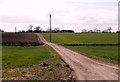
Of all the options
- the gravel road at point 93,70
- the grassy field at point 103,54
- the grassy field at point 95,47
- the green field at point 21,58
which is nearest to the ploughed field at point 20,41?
the grassy field at point 95,47

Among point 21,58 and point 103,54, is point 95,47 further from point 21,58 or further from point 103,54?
point 21,58

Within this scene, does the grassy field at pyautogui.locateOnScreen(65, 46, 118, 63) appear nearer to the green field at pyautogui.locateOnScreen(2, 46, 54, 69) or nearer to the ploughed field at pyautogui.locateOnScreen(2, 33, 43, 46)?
the green field at pyautogui.locateOnScreen(2, 46, 54, 69)

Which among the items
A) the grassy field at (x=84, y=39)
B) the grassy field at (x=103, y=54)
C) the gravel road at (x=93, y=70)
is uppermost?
the gravel road at (x=93, y=70)

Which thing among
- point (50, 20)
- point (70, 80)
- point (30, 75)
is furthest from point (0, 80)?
point (50, 20)

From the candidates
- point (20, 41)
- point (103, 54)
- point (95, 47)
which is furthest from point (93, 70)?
point (20, 41)

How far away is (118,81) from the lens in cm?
1817

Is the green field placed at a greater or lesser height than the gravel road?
lesser

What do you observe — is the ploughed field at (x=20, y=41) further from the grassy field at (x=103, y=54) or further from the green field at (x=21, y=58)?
the green field at (x=21, y=58)

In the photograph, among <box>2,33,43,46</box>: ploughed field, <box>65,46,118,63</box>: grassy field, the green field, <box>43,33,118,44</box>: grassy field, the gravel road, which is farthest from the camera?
<box>43,33,118,44</box>: grassy field

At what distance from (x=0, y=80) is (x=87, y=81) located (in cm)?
517

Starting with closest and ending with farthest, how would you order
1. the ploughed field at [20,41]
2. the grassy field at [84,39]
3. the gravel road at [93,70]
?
the gravel road at [93,70]
the ploughed field at [20,41]
the grassy field at [84,39]

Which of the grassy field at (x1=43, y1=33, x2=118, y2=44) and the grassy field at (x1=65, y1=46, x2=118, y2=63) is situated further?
the grassy field at (x1=43, y1=33, x2=118, y2=44)

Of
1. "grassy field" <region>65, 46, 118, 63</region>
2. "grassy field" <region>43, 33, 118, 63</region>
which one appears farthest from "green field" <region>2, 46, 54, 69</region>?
"grassy field" <region>43, 33, 118, 63</region>

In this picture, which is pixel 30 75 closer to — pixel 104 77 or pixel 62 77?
pixel 62 77
